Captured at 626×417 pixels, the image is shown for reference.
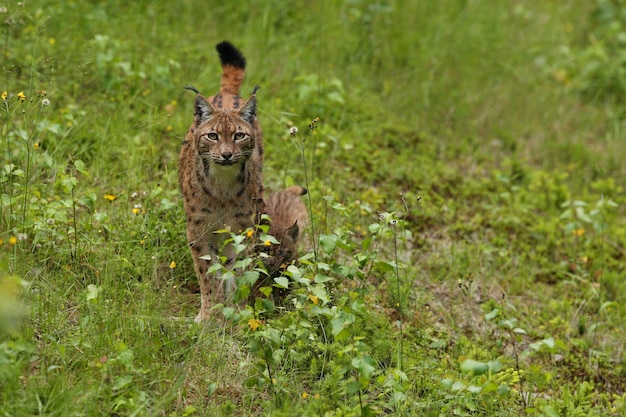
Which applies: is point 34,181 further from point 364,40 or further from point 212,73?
point 364,40

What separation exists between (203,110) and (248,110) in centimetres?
27

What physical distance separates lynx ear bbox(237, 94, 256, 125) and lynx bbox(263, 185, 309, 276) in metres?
0.65

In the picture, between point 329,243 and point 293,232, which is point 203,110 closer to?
point 293,232

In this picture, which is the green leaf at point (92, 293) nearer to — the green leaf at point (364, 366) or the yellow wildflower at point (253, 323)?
the yellow wildflower at point (253, 323)

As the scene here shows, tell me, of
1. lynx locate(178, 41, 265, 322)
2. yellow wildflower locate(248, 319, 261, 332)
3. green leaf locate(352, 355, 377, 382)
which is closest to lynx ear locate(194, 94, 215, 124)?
lynx locate(178, 41, 265, 322)

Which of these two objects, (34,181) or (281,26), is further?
(281,26)

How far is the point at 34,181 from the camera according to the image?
5199 millimetres

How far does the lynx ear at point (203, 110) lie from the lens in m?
4.89

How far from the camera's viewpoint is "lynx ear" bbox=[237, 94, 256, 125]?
496 cm

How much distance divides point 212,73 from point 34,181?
→ 7.95ft

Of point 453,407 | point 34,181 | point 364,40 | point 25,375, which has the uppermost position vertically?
point 364,40

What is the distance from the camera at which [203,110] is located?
16.2 feet

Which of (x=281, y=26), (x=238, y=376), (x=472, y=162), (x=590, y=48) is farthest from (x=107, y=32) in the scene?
(x=590, y=48)

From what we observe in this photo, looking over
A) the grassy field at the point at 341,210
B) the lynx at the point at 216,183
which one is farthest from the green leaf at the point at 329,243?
the lynx at the point at 216,183
